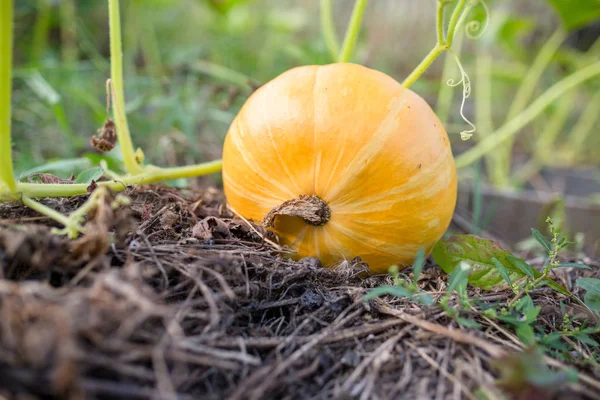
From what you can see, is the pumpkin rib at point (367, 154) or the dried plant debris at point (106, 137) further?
the dried plant debris at point (106, 137)

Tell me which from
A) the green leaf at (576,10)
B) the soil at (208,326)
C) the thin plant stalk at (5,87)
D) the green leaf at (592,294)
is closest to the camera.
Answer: the soil at (208,326)

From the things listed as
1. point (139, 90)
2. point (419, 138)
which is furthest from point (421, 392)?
point (139, 90)

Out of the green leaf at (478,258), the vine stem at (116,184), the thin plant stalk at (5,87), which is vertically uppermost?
the thin plant stalk at (5,87)

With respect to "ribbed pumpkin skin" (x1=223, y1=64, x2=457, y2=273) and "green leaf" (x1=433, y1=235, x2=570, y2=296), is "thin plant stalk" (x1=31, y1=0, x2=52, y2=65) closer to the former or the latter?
"ribbed pumpkin skin" (x1=223, y1=64, x2=457, y2=273)

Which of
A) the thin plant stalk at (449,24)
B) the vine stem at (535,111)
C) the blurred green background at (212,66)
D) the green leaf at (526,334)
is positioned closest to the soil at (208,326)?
the green leaf at (526,334)

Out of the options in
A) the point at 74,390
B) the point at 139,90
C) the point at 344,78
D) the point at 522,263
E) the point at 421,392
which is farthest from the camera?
the point at 139,90

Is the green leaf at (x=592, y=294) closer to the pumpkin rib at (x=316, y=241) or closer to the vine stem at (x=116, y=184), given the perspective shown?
the pumpkin rib at (x=316, y=241)

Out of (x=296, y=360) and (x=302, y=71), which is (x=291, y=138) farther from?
(x=296, y=360)

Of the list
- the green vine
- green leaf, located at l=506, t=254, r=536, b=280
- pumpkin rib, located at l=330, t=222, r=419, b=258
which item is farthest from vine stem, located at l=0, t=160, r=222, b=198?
green leaf, located at l=506, t=254, r=536, b=280
